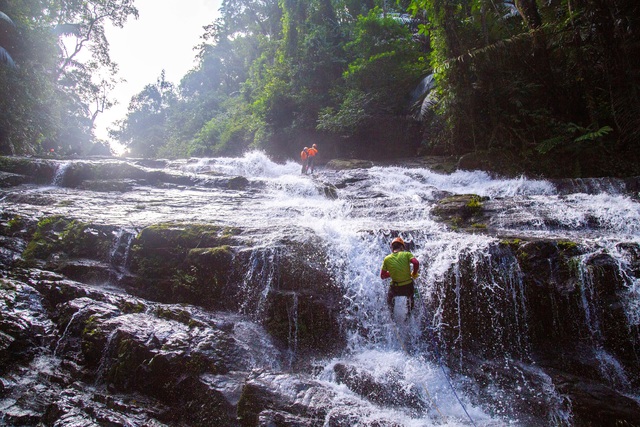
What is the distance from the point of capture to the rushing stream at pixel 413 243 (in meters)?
4.96

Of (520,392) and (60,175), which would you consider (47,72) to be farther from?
(520,392)

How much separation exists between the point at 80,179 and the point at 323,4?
2127 centimetres

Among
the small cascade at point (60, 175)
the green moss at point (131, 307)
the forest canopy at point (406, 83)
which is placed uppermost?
the forest canopy at point (406, 83)

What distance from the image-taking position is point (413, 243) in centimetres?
706

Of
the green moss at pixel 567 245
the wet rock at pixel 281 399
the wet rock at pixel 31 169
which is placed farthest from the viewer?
the wet rock at pixel 31 169

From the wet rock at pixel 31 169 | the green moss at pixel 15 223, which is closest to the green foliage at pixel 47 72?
the wet rock at pixel 31 169

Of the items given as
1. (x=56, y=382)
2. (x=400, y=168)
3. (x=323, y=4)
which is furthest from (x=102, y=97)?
(x=56, y=382)

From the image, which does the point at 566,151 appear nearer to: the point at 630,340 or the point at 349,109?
the point at 630,340

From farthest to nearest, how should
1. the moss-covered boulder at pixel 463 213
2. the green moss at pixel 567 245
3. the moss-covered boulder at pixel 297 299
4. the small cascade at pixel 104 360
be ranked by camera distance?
the moss-covered boulder at pixel 463 213 → the moss-covered boulder at pixel 297 299 → the green moss at pixel 567 245 → the small cascade at pixel 104 360

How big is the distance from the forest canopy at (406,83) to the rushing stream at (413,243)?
117 inches

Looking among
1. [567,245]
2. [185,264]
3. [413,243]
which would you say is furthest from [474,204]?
[185,264]

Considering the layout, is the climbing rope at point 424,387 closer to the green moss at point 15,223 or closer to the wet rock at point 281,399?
the wet rock at point 281,399

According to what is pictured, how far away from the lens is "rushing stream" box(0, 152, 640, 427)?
4961mm

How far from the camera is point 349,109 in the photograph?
1981 centimetres
